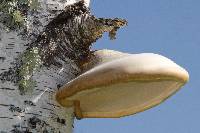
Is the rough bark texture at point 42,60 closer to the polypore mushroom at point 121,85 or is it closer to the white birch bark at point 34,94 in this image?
the white birch bark at point 34,94

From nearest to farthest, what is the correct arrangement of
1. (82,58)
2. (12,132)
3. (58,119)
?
(12,132) → (58,119) → (82,58)

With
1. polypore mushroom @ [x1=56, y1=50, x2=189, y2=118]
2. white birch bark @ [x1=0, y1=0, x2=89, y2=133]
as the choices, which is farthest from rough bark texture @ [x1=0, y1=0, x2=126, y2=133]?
polypore mushroom @ [x1=56, y1=50, x2=189, y2=118]

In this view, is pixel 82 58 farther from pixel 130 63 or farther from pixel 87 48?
pixel 130 63

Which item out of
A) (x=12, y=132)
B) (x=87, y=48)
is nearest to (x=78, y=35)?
(x=87, y=48)

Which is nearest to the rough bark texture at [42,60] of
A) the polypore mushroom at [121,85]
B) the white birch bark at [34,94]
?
the white birch bark at [34,94]

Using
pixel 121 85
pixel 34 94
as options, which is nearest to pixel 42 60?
pixel 34 94
